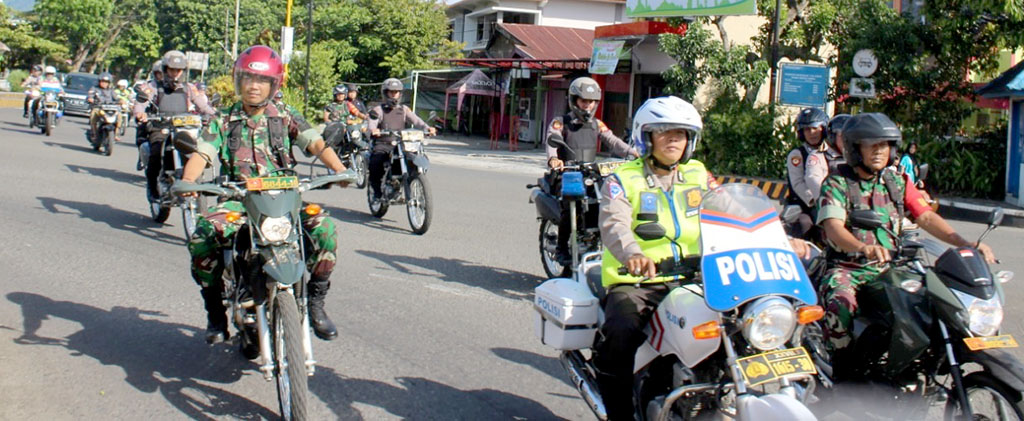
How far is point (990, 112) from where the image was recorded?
2562cm

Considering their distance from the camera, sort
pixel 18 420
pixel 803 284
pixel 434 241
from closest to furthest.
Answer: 1. pixel 803 284
2. pixel 18 420
3. pixel 434 241

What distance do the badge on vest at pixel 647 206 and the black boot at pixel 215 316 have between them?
2359 millimetres

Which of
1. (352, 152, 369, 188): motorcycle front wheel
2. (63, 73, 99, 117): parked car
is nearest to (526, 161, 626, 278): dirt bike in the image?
(352, 152, 369, 188): motorcycle front wheel

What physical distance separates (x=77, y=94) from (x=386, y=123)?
25.8 metres

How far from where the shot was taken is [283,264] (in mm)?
4445

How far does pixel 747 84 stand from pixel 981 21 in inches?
195

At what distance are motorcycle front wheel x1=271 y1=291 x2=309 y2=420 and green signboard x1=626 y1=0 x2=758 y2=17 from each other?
17.4 meters

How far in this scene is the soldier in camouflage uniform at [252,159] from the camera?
198 inches

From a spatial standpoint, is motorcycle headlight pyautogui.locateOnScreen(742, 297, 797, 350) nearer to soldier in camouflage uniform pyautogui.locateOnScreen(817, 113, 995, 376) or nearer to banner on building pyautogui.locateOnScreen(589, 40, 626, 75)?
soldier in camouflage uniform pyautogui.locateOnScreen(817, 113, 995, 376)

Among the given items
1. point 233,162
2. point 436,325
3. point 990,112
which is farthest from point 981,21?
point 233,162

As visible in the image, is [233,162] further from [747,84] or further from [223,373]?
[747,84]

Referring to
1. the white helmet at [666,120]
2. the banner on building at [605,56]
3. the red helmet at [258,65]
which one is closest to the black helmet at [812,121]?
the white helmet at [666,120]

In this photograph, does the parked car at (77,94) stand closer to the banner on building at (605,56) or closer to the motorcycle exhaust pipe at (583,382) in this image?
the banner on building at (605,56)

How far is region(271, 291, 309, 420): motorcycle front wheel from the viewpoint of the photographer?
416cm
